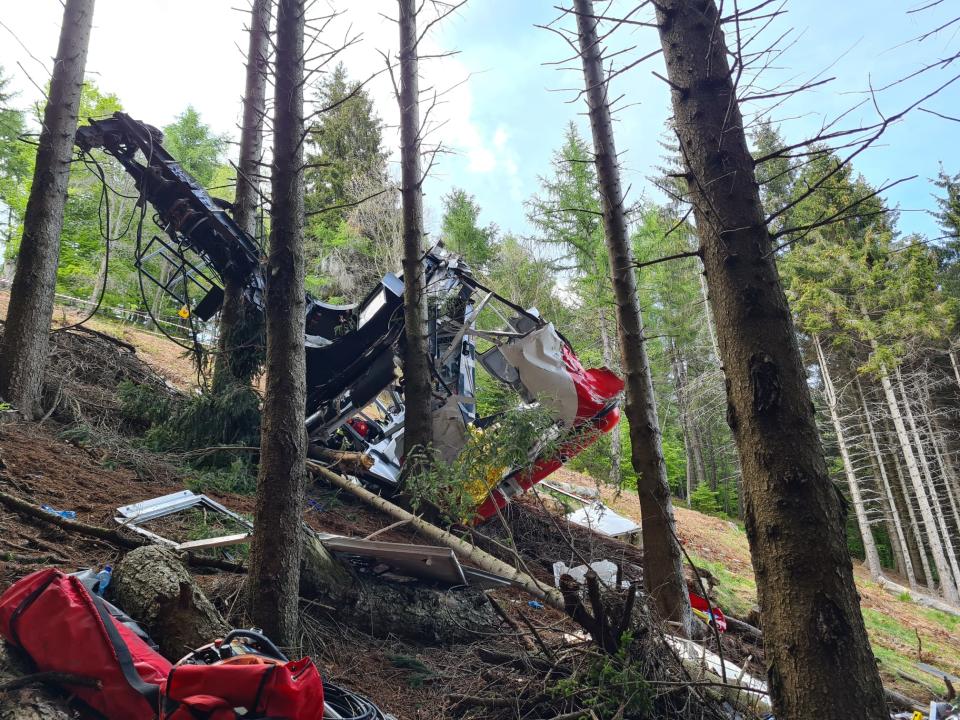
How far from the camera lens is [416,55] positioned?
27.1 ft

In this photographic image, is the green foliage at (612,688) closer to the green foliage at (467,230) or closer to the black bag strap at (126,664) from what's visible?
the black bag strap at (126,664)

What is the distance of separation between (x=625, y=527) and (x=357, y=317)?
17.7 feet

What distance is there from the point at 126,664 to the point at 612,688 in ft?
7.72

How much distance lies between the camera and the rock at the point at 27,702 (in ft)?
7.19

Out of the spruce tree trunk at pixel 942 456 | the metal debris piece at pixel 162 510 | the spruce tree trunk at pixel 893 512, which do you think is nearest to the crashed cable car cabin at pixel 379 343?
the metal debris piece at pixel 162 510

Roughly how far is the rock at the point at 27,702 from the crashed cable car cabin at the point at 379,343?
425 cm

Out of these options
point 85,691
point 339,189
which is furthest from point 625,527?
point 339,189

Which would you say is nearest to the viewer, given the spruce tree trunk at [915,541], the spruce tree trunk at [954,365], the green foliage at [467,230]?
the spruce tree trunk at [954,365]

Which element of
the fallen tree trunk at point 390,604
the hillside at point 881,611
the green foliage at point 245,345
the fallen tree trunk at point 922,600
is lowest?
the fallen tree trunk at point 922,600

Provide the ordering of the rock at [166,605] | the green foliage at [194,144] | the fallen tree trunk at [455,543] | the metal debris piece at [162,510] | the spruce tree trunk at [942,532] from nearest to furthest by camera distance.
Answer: the rock at [166,605], the metal debris piece at [162,510], the fallen tree trunk at [455,543], the spruce tree trunk at [942,532], the green foliage at [194,144]

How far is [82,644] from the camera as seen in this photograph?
94.3 inches

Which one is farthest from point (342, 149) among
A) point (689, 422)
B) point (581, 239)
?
point (689, 422)

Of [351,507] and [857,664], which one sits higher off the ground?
[351,507]

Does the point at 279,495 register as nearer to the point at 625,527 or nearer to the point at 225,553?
the point at 225,553
